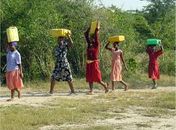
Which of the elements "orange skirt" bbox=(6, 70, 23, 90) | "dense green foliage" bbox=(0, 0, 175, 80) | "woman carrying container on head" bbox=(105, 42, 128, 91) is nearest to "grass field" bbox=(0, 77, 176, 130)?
"orange skirt" bbox=(6, 70, 23, 90)

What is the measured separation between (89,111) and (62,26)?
253 inches

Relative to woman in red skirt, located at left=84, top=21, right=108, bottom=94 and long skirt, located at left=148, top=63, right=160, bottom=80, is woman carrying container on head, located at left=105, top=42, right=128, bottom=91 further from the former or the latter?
long skirt, located at left=148, top=63, right=160, bottom=80

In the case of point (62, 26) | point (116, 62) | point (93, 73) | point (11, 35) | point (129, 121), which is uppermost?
point (62, 26)

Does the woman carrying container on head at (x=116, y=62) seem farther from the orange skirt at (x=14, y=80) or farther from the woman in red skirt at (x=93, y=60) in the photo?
the orange skirt at (x=14, y=80)

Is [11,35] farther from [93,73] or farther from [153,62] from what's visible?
[153,62]

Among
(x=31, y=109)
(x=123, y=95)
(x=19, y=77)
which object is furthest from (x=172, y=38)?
(x=31, y=109)

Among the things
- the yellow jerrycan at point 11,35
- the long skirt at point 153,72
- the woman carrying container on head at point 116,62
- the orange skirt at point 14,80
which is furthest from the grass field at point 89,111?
the long skirt at point 153,72

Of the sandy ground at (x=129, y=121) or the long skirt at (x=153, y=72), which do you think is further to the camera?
the long skirt at (x=153, y=72)

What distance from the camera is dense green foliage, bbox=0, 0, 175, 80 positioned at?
14.3 meters

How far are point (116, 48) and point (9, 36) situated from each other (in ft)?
11.2

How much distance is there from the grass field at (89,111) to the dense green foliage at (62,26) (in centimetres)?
208

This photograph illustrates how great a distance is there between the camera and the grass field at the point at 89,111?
811 centimetres

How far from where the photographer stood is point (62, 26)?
15406mm

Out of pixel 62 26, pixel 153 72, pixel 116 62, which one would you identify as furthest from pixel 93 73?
pixel 62 26
